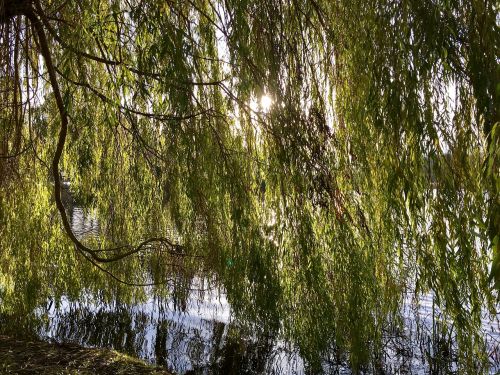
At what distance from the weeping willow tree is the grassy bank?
0.52m

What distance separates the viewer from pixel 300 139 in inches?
92.4

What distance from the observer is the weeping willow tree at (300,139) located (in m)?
1.94

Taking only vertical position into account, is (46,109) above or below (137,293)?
above

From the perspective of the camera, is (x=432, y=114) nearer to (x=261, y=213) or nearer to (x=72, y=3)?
(x=261, y=213)

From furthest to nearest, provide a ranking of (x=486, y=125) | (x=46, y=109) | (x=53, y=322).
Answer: (x=53, y=322)
(x=46, y=109)
(x=486, y=125)

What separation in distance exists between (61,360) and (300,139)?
1.68 metres

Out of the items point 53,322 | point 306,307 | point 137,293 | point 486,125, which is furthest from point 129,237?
point 486,125

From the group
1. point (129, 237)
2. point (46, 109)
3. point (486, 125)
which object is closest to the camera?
point (486, 125)

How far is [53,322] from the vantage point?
197 inches

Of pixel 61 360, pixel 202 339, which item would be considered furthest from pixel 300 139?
pixel 202 339

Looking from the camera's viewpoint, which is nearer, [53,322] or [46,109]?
[46,109]

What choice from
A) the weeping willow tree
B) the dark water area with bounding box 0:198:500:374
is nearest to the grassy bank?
the weeping willow tree

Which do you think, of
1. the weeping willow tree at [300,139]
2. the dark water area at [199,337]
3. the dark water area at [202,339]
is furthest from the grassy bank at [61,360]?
the dark water area at [202,339]

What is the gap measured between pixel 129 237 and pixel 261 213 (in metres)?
1.19
